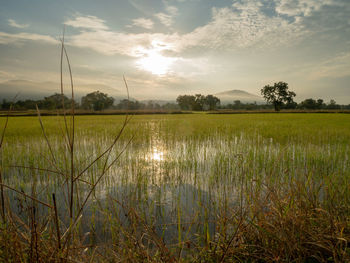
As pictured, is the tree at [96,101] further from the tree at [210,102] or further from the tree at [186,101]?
the tree at [210,102]

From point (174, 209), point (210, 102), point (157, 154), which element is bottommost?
point (174, 209)

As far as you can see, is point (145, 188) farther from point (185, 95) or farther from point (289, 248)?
point (185, 95)

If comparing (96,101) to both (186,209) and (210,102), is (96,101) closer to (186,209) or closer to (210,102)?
(210,102)

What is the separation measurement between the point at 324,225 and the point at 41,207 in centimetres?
386

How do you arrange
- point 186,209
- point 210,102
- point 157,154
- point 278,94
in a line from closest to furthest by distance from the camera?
point 186,209 < point 157,154 < point 278,94 < point 210,102

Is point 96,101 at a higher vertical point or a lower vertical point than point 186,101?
lower

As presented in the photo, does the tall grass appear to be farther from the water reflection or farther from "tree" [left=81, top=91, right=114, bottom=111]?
"tree" [left=81, top=91, right=114, bottom=111]

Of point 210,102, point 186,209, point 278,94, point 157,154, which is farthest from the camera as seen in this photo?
point 210,102

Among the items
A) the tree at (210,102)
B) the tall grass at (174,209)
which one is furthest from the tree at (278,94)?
the tall grass at (174,209)

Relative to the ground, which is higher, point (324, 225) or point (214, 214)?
point (324, 225)

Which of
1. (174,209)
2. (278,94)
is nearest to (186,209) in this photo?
(174,209)

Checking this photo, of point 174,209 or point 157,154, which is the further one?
point 157,154

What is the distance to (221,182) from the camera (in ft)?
12.8

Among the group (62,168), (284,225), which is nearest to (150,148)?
(62,168)
